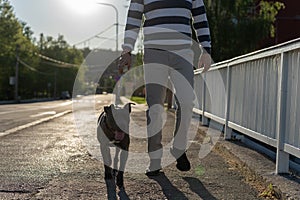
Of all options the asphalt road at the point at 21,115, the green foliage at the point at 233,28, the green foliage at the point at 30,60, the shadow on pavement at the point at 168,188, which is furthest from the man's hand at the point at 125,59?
the green foliage at the point at 30,60

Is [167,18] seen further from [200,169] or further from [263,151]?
[263,151]

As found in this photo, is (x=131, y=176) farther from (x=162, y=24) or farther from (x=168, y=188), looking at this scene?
(x=162, y=24)

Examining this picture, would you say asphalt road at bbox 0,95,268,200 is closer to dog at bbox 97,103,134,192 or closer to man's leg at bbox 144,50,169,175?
dog at bbox 97,103,134,192

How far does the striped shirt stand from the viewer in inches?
189

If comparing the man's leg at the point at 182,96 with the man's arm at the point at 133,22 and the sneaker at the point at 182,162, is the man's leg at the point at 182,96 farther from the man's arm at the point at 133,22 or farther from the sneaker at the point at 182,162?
the man's arm at the point at 133,22

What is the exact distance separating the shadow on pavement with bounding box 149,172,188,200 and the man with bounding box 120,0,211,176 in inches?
7.6

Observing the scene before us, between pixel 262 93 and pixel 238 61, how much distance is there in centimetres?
135

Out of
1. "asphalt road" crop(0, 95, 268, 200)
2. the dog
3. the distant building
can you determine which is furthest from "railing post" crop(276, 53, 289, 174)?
the distant building

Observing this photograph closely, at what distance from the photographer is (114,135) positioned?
4434mm

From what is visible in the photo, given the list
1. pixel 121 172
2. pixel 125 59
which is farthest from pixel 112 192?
pixel 125 59

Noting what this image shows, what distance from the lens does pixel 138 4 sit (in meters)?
4.93

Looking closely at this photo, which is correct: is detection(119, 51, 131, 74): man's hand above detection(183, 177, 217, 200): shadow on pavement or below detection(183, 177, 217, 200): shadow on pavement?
above

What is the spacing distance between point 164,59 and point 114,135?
0.96m

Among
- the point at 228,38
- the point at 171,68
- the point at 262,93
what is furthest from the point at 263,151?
the point at 228,38
